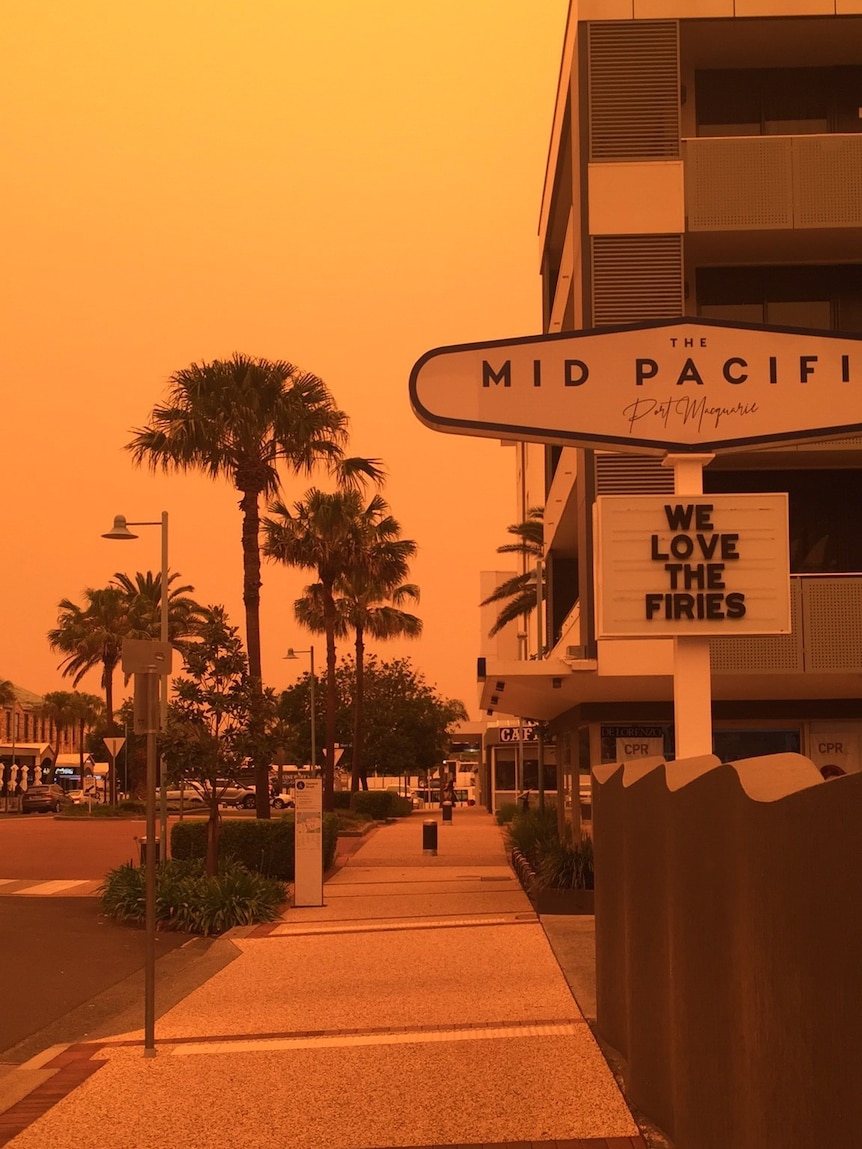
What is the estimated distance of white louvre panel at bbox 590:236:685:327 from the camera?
2194cm

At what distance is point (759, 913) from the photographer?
521 cm

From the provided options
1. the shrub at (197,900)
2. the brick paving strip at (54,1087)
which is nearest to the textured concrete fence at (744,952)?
the brick paving strip at (54,1087)

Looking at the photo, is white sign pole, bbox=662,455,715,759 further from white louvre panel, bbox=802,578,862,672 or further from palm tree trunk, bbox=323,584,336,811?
palm tree trunk, bbox=323,584,336,811

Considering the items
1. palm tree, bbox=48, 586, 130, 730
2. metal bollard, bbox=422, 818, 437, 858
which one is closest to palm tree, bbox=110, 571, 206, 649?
palm tree, bbox=48, 586, 130, 730

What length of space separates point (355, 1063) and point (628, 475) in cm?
1329

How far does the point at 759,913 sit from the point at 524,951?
1031cm

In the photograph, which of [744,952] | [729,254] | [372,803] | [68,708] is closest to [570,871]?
[729,254]

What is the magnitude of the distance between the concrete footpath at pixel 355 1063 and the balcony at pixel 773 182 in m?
11.6

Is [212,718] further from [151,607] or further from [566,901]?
[151,607]

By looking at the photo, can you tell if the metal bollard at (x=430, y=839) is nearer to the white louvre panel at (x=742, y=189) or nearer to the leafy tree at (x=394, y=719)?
the white louvre panel at (x=742, y=189)

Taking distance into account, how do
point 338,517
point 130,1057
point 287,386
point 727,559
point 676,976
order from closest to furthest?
point 676,976
point 130,1057
point 727,559
point 287,386
point 338,517

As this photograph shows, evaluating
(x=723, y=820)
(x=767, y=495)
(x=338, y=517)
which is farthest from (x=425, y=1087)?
(x=338, y=517)

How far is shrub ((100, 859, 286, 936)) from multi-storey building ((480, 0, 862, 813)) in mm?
4479

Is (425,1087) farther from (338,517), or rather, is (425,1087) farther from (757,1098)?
(338,517)
